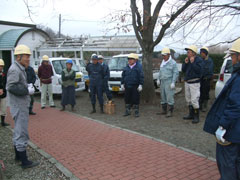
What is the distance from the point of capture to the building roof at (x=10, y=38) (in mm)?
20325

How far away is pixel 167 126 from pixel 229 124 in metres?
3.89

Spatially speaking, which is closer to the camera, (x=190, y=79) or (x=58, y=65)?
(x=190, y=79)

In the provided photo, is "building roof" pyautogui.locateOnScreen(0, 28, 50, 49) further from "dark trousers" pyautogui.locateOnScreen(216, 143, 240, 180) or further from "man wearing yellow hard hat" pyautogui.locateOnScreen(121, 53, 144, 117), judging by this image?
"dark trousers" pyautogui.locateOnScreen(216, 143, 240, 180)

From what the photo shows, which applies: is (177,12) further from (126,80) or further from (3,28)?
(3,28)

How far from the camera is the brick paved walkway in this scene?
3.91 metres

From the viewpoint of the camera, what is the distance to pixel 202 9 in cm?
830

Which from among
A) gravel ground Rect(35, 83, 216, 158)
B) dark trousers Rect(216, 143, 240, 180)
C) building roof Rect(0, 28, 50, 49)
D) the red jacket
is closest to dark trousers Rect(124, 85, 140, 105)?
gravel ground Rect(35, 83, 216, 158)

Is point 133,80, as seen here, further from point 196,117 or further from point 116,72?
point 116,72

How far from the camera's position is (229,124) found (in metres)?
2.83

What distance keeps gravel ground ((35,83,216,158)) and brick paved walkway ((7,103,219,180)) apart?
0.46 meters

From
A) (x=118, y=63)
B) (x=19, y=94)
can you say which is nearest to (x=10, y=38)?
(x=118, y=63)

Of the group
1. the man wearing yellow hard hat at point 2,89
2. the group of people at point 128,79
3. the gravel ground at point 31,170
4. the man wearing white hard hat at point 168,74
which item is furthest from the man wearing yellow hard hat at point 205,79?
the man wearing yellow hard hat at point 2,89

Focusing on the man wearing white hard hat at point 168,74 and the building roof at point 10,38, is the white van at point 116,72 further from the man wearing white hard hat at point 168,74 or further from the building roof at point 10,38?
the building roof at point 10,38

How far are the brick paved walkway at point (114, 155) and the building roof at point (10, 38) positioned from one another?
52.5ft
